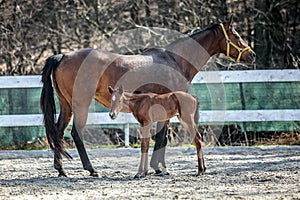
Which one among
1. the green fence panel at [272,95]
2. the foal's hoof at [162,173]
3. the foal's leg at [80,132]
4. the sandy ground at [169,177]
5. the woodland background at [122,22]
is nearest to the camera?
the sandy ground at [169,177]

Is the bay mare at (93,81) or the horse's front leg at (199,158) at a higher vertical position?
the bay mare at (93,81)

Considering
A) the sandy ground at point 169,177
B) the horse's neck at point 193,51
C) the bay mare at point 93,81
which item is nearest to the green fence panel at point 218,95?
the sandy ground at point 169,177

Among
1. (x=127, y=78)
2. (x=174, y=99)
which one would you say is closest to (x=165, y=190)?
(x=174, y=99)

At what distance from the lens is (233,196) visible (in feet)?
18.5

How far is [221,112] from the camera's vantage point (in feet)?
35.8

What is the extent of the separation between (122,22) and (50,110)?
7204 millimetres

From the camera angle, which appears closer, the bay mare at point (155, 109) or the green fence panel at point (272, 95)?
the bay mare at point (155, 109)

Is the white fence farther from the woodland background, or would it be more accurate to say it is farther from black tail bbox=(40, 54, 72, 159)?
black tail bbox=(40, 54, 72, 159)

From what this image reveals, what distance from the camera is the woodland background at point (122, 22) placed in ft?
45.7

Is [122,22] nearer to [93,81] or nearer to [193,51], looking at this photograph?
[193,51]

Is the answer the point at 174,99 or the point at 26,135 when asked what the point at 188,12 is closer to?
the point at 26,135

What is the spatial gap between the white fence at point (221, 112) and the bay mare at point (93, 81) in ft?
9.09

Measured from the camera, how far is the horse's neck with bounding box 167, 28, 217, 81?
826cm

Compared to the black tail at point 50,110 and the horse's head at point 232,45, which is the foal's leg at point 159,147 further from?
the horse's head at point 232,45
